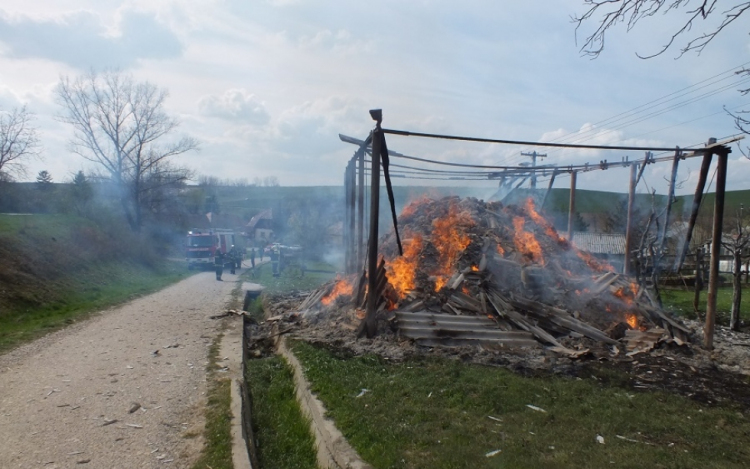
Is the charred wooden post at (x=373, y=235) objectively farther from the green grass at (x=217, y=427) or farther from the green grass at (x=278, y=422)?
the green grass at (x=217, y=427)

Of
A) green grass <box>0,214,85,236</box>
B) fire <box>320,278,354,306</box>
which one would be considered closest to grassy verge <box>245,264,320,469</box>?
fire <box>320,278,354,306</box>

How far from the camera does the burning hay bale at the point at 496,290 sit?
964cm

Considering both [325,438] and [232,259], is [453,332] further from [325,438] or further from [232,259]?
[232,259]

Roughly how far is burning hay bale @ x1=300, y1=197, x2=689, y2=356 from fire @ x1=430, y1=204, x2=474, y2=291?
29 mm

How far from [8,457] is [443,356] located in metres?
6.18

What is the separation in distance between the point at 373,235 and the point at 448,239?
440 cm

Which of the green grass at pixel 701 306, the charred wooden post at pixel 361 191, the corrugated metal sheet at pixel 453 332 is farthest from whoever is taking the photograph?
the green grass at pixel 701 306

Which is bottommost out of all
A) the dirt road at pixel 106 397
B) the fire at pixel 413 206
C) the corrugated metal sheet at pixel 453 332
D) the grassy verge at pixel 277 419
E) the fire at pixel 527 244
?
the grassy verge at pixel 277 419

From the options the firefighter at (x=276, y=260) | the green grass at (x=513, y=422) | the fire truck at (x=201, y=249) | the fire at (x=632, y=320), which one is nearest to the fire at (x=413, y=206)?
the fire at (x=632, y=320)

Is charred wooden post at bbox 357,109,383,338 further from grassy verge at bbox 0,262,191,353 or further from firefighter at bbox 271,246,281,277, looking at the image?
firefighter at bbox 271,246,281,277

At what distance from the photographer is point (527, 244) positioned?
13586 millimetres

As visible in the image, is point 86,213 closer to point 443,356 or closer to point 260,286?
point 260,286

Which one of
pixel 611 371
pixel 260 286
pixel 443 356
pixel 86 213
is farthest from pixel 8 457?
pixel 86 213

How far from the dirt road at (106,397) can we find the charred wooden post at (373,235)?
3.26 metres
